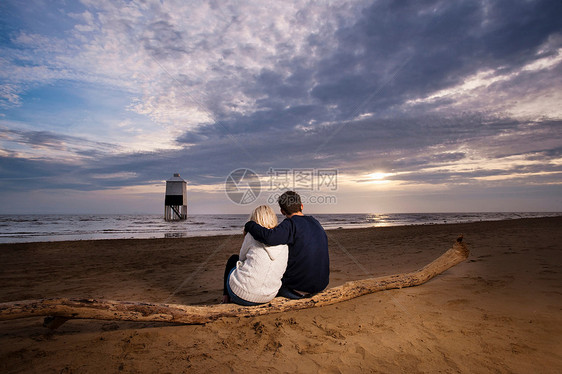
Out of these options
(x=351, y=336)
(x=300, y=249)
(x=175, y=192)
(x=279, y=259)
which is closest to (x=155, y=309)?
(x=279, y=259)

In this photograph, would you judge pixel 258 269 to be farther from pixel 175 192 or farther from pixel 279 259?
pixel 175 192

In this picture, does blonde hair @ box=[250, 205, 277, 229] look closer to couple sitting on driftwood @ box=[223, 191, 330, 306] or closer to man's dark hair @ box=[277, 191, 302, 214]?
couple sitting on driftwood @ box=[223, 191, 330, 306]

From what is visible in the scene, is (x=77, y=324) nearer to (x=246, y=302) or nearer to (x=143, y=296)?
(x=143, y=296)

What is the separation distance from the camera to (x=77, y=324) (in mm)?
3619

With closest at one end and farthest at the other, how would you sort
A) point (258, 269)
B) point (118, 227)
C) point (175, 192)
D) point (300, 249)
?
point (258, 269), point (300, 249), point (118, 227), point (175, 192)

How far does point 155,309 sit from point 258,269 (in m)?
1.16

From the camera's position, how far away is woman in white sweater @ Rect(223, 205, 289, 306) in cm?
323

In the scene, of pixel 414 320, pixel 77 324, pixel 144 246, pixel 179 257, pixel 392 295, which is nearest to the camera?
pixel 414 320

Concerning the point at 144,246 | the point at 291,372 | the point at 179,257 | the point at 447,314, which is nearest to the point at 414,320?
the point at 447,314

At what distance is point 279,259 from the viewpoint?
129 inches

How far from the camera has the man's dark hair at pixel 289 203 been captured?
3.48 metres

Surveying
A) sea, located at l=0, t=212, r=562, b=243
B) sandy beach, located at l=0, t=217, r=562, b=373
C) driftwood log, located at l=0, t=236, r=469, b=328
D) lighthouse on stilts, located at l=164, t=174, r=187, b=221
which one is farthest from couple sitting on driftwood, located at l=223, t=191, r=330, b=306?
lighthouse on stilts, located at l=164, t=174, r=187, b=221

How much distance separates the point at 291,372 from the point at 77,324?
9.55 ft

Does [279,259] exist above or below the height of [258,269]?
above
